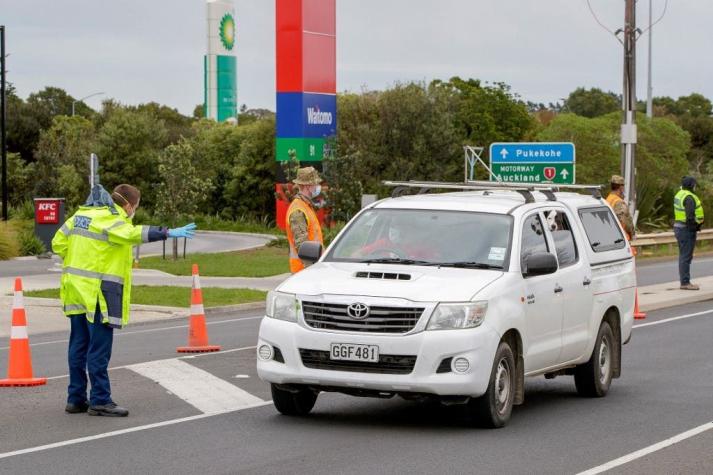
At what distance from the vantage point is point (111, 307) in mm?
10727

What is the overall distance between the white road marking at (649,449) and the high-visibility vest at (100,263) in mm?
3779

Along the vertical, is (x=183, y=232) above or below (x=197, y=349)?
above

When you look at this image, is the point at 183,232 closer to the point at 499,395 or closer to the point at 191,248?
the point at 499,395

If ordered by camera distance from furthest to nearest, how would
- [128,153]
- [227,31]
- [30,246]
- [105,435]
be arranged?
[227,31] → [128,153] → [30,246] → [105,435]

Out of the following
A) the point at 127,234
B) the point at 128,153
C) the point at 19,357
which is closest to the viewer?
the point at 127,234

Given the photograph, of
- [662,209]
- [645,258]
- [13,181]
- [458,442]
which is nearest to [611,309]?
[458,442]

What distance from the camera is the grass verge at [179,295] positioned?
→ 24.6 metres

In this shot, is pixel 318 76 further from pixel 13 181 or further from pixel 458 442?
pixel 458 442

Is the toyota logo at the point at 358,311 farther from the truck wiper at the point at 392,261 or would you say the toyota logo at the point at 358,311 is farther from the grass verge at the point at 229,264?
the grass verge at the point at 229,264

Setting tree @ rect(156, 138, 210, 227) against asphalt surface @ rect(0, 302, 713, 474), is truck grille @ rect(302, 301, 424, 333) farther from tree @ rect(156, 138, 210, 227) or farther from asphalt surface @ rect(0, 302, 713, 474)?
tree @ rect(156, 138, 210, 227)

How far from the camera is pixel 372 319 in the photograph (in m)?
9.94

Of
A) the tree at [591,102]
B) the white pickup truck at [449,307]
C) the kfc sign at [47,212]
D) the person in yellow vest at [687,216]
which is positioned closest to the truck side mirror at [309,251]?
the white pickup truck at [449,307]

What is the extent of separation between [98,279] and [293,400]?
1762 mm

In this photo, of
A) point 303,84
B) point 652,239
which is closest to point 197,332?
point 652,239
